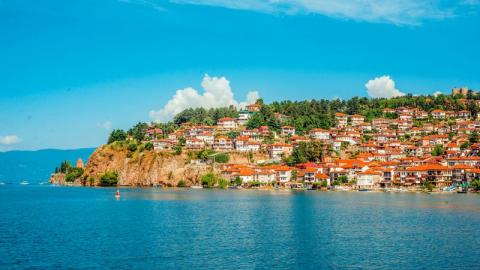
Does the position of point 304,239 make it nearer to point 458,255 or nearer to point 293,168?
point 458,255

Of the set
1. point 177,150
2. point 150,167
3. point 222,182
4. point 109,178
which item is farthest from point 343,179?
point 109,178

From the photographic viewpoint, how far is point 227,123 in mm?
177125

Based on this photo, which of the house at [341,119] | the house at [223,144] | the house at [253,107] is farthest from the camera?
the house at [253,107]

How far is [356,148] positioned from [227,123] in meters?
43.0

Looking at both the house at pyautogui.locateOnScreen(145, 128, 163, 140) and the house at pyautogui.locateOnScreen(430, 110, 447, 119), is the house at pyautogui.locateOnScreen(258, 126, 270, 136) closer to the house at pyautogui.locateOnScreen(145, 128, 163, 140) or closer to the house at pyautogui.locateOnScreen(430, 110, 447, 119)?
the house at pyautogui.locateOnScreen(145, 128, 163, 140)

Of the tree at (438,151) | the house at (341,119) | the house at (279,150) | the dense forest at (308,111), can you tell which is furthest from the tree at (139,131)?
the tree at (438,151)

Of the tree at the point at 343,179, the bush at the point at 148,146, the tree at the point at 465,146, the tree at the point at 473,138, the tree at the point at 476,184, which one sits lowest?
the tree at the point at 476,184

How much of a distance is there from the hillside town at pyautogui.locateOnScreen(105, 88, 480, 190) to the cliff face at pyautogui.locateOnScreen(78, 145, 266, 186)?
5.37 m

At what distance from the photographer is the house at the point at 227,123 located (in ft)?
579

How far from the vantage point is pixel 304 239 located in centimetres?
5081

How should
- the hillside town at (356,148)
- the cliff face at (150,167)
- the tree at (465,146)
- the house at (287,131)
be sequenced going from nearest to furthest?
1. the hillside town at (356,148)
2. the tree at (465,146)
3. the cliff face at (150,167)
4. the house at (287,131)

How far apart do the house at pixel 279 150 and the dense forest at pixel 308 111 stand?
70.2 feet

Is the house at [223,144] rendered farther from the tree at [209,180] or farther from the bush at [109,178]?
the bush at [109,178]

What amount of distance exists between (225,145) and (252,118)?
24.2m
